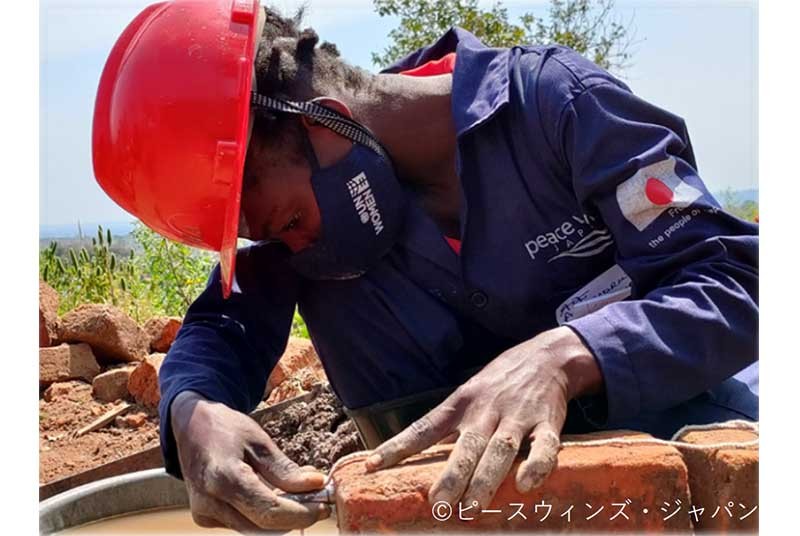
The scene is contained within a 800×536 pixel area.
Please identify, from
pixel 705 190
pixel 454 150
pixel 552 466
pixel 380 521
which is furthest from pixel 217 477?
pixel 705 190

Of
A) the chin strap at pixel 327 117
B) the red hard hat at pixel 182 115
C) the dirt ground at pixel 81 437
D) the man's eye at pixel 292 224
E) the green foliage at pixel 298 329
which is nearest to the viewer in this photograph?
the red hard hat at pixel 182 115

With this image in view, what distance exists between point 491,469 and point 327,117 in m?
1.27

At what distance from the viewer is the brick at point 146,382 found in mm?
5559

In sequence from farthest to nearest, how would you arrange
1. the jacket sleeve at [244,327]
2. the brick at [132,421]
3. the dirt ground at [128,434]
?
the brick at [132,421], the dirt ground at [128,434], the jacket sleeve at [244,327]

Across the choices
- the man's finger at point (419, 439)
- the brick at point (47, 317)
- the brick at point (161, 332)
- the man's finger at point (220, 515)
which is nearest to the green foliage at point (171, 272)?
the brick at point (161, 332)

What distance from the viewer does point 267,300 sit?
338 cm

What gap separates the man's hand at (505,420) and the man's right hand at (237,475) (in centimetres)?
26

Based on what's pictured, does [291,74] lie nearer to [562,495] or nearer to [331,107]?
[331,107]

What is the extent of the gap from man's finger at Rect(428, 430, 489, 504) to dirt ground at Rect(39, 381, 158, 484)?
10.8ft

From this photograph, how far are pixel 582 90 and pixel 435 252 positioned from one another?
66cm

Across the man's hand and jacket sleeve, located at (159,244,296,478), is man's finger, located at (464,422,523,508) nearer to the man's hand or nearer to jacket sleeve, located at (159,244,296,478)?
the man's hand

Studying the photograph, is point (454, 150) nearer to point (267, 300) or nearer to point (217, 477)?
point (267, 300)

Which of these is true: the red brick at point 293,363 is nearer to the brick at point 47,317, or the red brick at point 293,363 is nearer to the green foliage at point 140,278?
the green foliage at point 140,278

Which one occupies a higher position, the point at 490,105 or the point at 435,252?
the point at 490,105
